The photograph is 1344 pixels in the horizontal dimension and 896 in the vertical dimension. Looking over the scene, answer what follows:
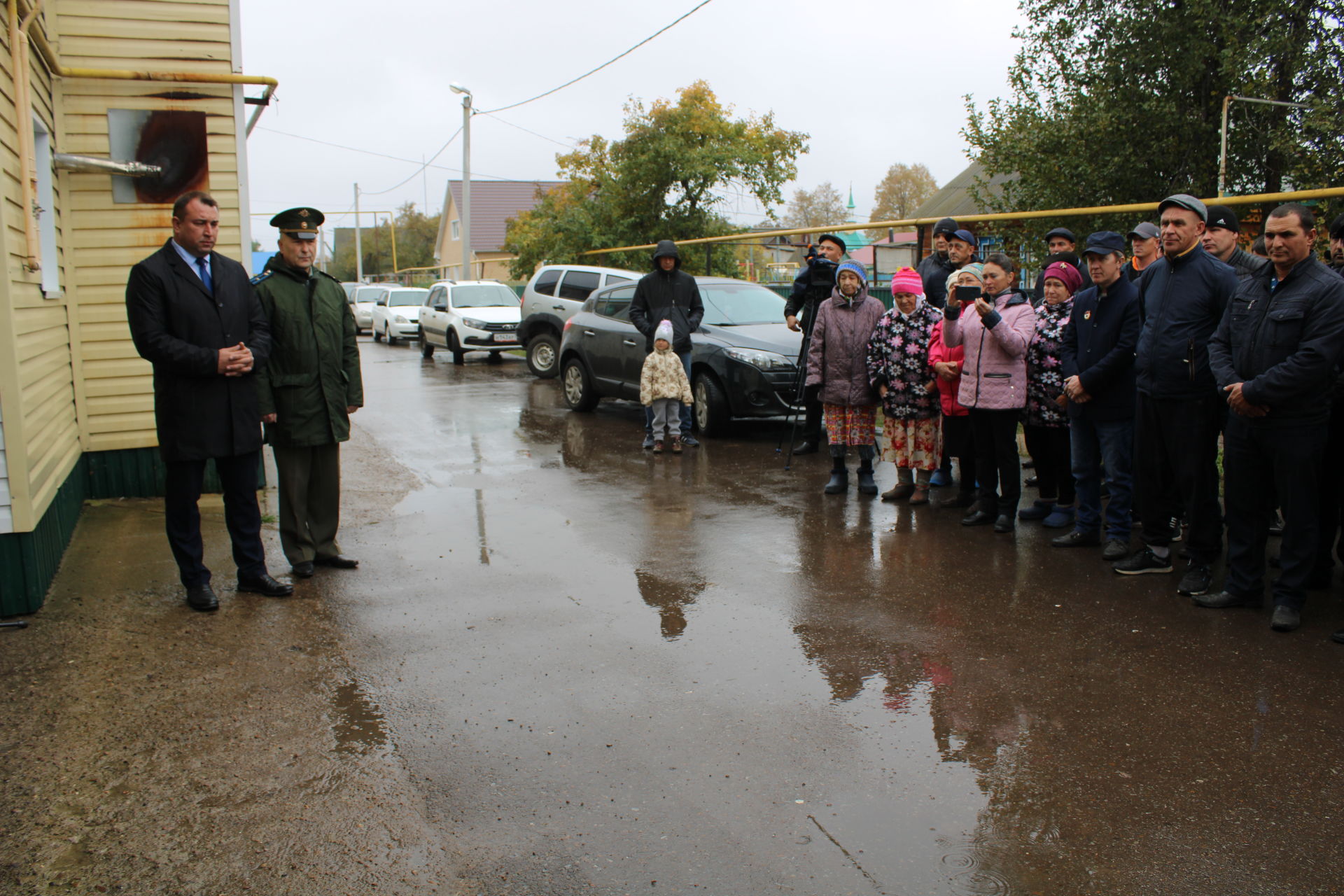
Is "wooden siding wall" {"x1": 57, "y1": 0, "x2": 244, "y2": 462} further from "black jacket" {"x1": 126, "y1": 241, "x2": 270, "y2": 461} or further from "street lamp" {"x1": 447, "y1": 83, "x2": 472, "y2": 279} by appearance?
"street lamp" {"x1": 447, "y1": 83, "x2": 472, "y2": 279}

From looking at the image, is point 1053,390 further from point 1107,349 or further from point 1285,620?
point 1285,620

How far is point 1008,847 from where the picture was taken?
3.22m

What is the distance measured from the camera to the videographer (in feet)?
31.4

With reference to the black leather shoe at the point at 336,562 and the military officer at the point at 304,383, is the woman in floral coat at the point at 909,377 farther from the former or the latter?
the black leather shoe at the point at 336,562

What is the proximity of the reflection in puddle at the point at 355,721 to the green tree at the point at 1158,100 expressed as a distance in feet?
44.9

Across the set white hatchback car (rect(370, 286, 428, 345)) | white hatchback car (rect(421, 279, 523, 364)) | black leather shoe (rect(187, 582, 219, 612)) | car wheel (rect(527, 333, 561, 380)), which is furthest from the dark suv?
white hatchback car (rect(370, 286, 428, 345))

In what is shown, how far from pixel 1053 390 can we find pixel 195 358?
205 inches

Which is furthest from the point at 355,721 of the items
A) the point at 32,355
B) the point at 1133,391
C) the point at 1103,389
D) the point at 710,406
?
the point at 710,406

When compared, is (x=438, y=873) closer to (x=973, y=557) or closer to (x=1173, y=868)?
(x=1173, y=868)

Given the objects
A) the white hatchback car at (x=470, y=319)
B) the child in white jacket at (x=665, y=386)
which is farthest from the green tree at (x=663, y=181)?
the child in white jacket at (x=665, y=386)

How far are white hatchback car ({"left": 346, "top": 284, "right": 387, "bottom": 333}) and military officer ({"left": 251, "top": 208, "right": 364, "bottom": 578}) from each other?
26932 mm

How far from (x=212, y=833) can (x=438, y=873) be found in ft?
2.61

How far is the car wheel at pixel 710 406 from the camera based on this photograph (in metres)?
10.9

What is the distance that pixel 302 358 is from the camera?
5.98 m
